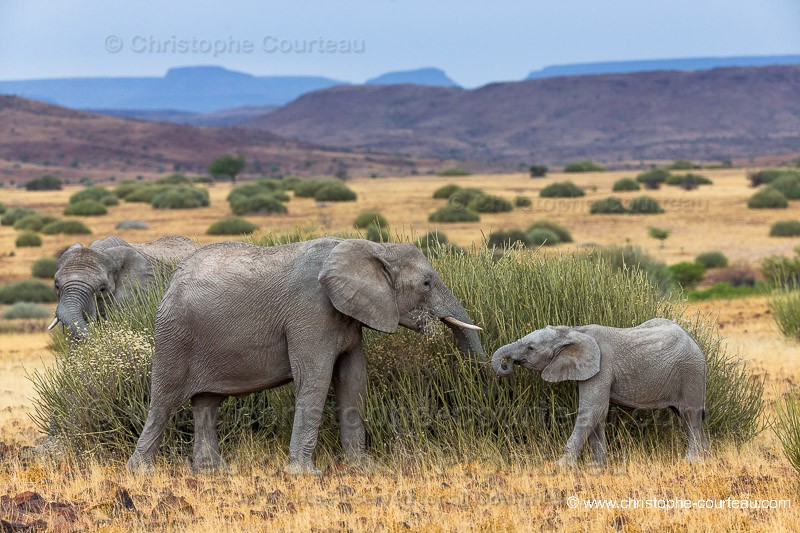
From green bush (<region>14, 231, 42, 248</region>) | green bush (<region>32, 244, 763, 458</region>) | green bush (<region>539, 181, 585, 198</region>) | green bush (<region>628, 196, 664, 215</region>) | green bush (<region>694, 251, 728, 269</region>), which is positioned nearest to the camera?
green bush (<region>32, 244, 763, 458</region>)

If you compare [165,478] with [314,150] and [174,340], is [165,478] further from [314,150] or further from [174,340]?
[314,150]

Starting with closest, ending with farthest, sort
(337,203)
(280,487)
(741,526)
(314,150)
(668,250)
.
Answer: (741,526) → (280,487) → (668,250) → (337,203) → (314,150)

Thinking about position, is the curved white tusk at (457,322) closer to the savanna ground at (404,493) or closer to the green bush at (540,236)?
the savanna ground at (404,493)

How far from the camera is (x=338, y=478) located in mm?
7727

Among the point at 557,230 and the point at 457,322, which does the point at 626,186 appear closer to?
the point at 557,230

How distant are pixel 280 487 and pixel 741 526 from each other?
291 cm

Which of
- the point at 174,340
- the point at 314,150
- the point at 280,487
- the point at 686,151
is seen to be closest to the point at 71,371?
the point at 174,340

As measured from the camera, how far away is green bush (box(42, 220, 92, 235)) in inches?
1853

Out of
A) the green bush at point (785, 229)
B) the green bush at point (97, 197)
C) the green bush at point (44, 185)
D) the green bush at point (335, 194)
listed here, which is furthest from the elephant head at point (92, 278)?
the green bush at point (44, 185)

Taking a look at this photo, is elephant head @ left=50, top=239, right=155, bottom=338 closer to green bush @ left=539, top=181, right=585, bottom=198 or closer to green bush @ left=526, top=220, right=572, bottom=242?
green bush @ left=526, top=220, right=572, bottom=242

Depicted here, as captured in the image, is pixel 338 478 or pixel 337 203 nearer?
pixel 338 478

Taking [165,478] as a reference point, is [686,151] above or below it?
below

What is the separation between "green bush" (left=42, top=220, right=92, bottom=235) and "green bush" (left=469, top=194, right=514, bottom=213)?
691 inches

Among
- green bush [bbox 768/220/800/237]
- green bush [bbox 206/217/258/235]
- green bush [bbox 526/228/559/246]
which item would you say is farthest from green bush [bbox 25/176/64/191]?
green bush [bbox 768/220/800/237]
